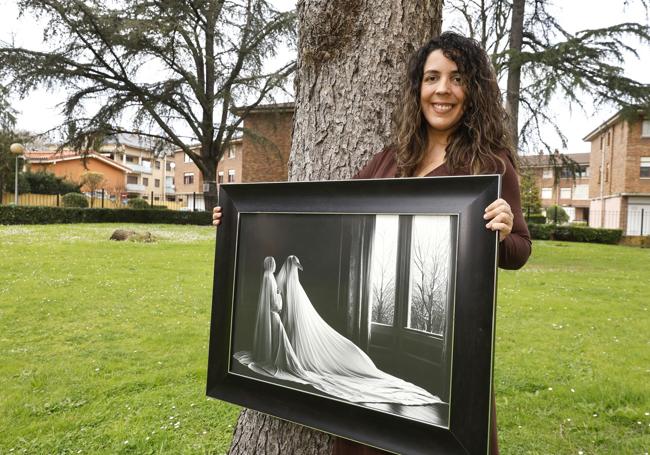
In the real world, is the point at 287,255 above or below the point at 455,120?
below

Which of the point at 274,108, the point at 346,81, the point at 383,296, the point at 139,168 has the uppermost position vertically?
the point at 274,108

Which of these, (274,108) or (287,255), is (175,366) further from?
(274,108)

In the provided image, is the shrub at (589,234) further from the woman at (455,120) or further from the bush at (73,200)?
the bush at (73,200)

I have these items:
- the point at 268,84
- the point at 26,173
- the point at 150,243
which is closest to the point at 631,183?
the point at 268,84

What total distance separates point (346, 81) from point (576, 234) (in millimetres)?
21672

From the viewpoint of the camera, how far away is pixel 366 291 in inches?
A: 51.9

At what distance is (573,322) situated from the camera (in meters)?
5.62

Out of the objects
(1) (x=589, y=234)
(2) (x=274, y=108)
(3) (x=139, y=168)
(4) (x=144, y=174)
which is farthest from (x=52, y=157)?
(1) (x=589, y=234)

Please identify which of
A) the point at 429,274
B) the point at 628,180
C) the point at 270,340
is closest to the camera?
the point at 429,274

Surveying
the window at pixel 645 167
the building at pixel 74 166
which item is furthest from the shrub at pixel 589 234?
the building at pixel 74 166

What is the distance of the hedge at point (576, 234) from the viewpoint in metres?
20.4

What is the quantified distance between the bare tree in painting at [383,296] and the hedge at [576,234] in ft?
69.0

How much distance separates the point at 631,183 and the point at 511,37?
1950cm

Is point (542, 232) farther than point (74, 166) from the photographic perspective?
No
